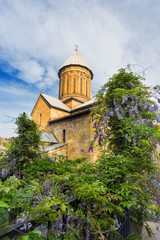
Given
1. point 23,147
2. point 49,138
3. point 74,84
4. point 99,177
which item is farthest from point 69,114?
point 99,177

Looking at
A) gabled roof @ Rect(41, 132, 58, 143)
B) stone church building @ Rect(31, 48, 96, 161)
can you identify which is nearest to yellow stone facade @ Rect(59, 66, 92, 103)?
stone church building @ Rect(31, 48, 96, 161)

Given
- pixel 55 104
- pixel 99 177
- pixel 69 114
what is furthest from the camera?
pixel 69 114

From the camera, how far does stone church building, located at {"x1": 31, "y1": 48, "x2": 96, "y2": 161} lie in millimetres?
9859

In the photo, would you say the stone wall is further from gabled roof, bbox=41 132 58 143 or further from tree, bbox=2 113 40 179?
tree, bbox=2 113 40 179

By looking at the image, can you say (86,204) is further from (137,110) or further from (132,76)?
(132,76)

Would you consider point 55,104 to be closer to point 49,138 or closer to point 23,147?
point 49,138

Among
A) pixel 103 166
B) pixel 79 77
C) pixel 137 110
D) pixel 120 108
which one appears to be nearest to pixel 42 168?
pixel 103 166

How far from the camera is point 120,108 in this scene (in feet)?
12.2

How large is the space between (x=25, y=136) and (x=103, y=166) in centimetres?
365

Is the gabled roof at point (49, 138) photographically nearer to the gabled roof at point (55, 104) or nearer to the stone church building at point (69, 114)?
the stone church building at point (69, 114)

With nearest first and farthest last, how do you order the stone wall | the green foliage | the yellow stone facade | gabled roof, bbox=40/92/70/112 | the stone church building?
the green foliage → the stone wall → the stone church building → gabled roof, bbox=40/92/70/112 → the yellow stone facade

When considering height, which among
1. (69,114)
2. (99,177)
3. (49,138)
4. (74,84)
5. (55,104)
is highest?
(74,84)

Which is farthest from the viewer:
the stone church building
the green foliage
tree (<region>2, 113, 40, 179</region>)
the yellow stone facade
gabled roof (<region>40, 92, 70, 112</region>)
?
the yellow stone facade

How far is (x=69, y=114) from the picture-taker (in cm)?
1572
